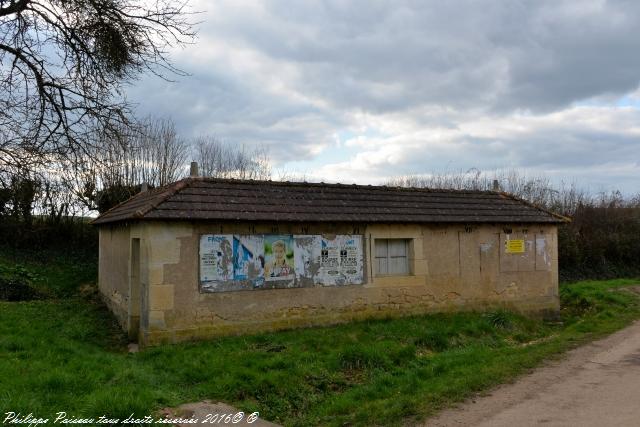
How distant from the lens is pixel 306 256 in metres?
11.5

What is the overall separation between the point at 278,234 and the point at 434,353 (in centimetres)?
418

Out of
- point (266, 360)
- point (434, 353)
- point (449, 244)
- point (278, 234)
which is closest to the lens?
point (266, 360)

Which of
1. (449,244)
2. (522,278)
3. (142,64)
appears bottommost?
(522,278)

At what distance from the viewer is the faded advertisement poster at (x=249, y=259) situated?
1072 centimetres

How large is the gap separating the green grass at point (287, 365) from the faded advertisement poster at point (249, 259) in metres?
1.28

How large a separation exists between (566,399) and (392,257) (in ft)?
21.3

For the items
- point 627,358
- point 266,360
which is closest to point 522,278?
point 627,358

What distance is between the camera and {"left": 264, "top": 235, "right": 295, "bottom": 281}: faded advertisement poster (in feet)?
36.2

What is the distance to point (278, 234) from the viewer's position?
36.9 feet

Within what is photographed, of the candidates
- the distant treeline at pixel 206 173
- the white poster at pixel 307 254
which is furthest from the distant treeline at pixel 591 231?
the white poster at pixel 307 254

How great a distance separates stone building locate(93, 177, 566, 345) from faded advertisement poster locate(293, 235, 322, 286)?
24 mm

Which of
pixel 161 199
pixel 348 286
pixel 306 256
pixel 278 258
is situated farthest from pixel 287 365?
pixel 161 199

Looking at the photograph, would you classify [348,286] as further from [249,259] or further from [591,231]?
[591,231]

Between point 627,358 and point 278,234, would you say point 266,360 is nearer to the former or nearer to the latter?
point 278,234
